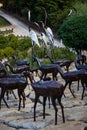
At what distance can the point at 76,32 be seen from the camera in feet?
90.5

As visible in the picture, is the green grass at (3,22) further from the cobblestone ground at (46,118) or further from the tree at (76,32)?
the cobblestone ground at (46,118)

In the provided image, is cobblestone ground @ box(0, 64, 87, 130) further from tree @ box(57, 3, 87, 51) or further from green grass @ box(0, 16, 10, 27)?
green grass @ box(0, 16, 10, 27)

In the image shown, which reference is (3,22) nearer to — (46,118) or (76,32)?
(76,32)

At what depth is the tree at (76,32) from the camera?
90.3 feet

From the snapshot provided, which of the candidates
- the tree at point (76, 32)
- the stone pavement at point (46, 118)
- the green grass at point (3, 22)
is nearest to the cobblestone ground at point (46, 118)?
the stone pavement at point (46, 118)

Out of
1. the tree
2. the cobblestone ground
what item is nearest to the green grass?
the tree

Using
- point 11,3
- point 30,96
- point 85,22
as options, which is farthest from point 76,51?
point 11,3

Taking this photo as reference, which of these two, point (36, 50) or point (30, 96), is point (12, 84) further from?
point (36, 50)

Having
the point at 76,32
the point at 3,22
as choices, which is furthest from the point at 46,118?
the point at 3,22

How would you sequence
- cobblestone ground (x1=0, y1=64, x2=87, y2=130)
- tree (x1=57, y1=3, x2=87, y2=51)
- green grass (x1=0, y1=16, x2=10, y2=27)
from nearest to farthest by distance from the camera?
cobblestone ground (x1=0, y1=64, x2=87, y2=130), tree (x1=57, y1=3, x2=87, y2=51), green grass (x1=0, y1=16, x2=10, y2=27)

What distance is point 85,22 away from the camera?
27.8 metres

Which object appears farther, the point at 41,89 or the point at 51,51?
the point at 51,51

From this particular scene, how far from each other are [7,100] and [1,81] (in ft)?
6.40

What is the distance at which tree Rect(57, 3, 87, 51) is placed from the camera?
27.5 metres
